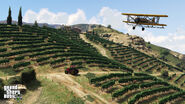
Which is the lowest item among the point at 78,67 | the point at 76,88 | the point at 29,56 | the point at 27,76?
the point at 76,88

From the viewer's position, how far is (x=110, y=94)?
3192 cm

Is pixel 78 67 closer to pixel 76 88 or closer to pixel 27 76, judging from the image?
pixel 76 88

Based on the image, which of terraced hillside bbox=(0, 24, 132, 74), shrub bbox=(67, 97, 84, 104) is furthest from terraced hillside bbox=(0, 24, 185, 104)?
shrub bbox=(67, 97, 84, 104)

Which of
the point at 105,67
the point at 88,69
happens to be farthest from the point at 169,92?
the point at 88,69

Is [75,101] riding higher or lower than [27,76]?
lower

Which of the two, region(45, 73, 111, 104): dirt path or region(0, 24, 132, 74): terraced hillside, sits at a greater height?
region(0, 24, 132, 74): terraced hillside

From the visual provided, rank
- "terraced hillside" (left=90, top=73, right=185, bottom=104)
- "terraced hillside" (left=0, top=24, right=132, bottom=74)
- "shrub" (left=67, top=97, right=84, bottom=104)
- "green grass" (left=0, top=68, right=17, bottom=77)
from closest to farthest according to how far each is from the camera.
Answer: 1. "shrub" (left=67, top=97, right=84, bottom=104)
2. "terraced hillside" (left=90, top=73, right=185, bottom=104)
3. "green grass" (left=0, top=68, right=17, bottom=77)
4. "terraced hillside" (left=0, top=24, right=132, bottom=74)

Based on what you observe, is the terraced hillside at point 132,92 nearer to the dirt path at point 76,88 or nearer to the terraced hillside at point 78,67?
the terraced hillside at point 78,67

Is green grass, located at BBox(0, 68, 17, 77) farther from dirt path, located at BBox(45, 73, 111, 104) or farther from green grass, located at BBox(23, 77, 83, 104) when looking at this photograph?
dirt path, located at BBox(45, 73, 111, 104)

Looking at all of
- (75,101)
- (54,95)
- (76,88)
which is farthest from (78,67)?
(75,101)

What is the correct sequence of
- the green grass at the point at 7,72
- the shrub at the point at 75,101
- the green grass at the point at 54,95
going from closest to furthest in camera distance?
1. the green grass at the point at 54,95
2. the shrub at the point at 75,101
3. the green grass at the point at 7,72

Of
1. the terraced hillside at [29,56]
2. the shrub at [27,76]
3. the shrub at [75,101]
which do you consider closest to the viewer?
the shrub at [75,101]

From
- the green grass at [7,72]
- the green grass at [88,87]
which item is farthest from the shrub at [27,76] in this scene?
the green grass at [88,87]

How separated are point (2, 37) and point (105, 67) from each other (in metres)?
45.7
